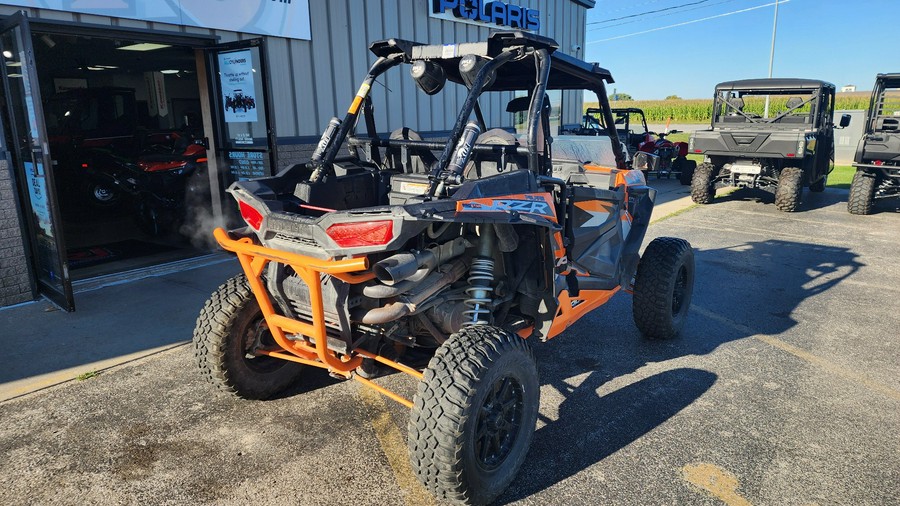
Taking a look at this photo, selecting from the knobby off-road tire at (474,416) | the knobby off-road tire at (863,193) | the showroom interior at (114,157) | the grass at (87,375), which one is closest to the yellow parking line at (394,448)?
the knobby off-road tire at (474,416)

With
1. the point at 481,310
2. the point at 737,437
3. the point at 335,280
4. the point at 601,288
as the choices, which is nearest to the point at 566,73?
the point at 601,288

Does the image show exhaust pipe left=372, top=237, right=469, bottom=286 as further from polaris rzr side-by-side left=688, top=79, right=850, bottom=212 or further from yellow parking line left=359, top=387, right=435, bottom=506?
polaris rzr side-by-side left=688, top=79, right=850, bottom=212

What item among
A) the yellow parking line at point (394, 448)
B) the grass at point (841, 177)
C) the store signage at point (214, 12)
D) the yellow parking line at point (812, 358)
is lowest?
the yellow parking line at point (812, 358)

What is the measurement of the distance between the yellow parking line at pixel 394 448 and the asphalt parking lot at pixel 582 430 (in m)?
0.01

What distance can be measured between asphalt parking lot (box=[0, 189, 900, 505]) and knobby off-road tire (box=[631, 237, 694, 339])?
0.56 feet

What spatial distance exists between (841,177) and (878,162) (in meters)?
6.16

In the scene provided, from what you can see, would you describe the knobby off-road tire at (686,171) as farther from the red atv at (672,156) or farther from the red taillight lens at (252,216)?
the red taillight lens at (252,216)

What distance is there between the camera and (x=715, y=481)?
3016 mm

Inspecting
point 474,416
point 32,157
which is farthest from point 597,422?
point 32,157

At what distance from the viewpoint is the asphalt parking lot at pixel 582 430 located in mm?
2959

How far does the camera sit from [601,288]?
4355 millimetres

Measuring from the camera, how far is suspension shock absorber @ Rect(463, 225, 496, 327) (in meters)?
3.29

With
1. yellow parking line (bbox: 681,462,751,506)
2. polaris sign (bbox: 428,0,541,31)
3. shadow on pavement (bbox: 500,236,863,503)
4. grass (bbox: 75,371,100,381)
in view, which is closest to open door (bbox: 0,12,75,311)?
grass (bbox: 75,371,100,381)

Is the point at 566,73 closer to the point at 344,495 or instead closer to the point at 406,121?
the point at 344,495
